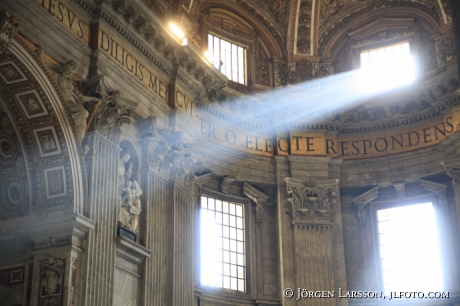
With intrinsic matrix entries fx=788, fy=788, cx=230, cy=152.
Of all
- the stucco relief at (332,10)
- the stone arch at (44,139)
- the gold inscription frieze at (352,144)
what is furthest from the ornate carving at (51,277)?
the stucco relief at (332,10)

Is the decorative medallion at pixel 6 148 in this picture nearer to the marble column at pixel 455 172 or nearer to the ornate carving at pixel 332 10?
the marble column at pixel 455 172

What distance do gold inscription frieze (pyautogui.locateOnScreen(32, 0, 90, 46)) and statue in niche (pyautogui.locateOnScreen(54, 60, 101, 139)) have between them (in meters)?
1.09

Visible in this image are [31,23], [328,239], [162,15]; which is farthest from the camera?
[328,239]

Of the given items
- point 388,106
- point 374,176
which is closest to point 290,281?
point 374,176

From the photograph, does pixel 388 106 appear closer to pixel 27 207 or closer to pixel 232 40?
pixel 232 40

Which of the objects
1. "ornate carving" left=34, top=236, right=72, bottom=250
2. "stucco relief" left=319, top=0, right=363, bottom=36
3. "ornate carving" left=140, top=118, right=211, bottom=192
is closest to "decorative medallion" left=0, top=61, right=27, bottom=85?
"ornate carving" left=34, top=236, right=72, bottom=250

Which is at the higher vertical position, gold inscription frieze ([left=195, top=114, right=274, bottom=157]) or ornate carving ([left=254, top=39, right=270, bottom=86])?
ornate carving ([left=254, top=39, right=270, bottom=86])

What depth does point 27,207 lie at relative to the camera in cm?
1772

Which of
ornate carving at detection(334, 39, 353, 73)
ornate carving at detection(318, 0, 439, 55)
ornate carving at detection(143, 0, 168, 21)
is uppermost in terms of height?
ornate carving at detection(318, 0, 439, 55)

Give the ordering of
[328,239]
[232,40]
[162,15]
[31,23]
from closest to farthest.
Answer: [31,23] → [162,15] → [328,239] → [232,40]

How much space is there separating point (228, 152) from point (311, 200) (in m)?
3.09

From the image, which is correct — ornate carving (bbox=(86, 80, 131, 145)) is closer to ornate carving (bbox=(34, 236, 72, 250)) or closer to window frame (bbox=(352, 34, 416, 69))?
ornate carving (bbox=(34, 236, 72, 250))

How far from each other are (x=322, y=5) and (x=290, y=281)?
1007 cm

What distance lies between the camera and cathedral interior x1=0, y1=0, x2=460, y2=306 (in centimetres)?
1738
